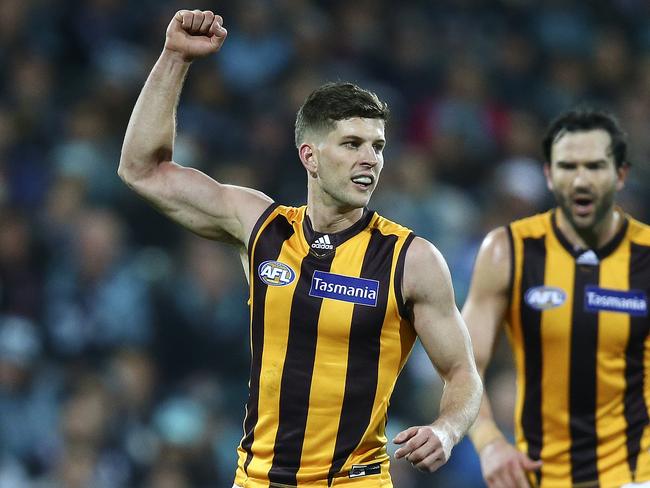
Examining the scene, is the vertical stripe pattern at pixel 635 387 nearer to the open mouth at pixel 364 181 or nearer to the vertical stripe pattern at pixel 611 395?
the vertical stripe pattern at pixel 611 395

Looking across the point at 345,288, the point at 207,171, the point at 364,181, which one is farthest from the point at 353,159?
the point at 207,171

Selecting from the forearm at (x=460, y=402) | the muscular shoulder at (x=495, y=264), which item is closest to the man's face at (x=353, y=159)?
the forearm at (x=460, y=402)

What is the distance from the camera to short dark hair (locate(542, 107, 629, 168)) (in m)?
4.99

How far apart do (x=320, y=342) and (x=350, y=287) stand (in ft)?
0.65

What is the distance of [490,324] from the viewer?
15.9 ft

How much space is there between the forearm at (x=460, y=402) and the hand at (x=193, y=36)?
137 centimetres

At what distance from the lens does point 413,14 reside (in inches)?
422

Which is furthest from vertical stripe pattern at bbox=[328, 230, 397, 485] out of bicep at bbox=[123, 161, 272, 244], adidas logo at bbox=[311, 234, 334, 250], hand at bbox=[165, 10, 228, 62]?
hand at bbox=[165, 10, 228, 62]

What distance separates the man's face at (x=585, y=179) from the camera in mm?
4848

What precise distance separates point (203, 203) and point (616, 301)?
1.74 meters

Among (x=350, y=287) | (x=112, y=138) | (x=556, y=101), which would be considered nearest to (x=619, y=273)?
(x=350, y=287)

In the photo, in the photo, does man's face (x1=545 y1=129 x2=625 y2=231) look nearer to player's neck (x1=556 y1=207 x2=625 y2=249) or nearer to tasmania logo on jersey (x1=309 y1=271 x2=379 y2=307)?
player's neck (x1=556 y1=207 x2=625 y2=249)

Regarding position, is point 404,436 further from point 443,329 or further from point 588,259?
point 588,259

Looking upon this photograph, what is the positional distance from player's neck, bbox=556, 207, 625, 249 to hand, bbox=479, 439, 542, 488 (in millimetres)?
879
